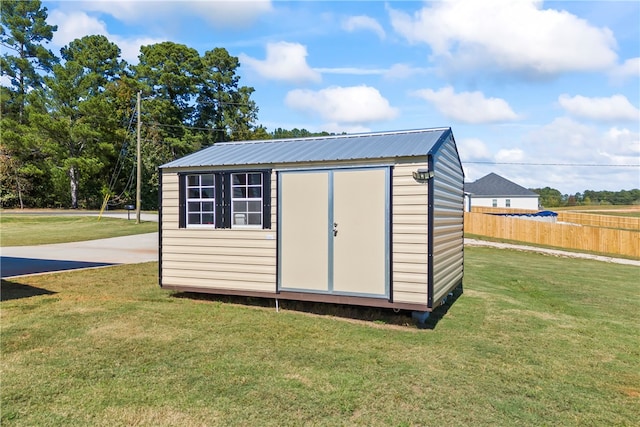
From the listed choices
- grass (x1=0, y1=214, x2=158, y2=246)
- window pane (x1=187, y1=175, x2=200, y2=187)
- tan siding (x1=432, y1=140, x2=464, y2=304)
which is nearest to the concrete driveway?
grass (x1=0, y1=214, x2=158, y2=246)

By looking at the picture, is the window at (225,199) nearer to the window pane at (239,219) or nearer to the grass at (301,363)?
the window pane at (239,219)

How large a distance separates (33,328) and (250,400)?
3.57m

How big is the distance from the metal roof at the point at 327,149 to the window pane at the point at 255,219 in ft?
2.86

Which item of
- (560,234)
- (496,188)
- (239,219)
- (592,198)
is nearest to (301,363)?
(239,219)

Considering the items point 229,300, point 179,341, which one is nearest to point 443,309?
point 229,300

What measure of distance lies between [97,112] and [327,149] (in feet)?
112

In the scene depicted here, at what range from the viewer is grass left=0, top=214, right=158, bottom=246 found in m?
17.0

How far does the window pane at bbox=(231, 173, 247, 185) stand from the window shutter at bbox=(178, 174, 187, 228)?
0.97 meters

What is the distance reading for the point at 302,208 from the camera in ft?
22.1

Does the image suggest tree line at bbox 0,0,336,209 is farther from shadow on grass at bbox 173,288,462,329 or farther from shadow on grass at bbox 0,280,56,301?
shadow on grass at bbox 173,288,462,329

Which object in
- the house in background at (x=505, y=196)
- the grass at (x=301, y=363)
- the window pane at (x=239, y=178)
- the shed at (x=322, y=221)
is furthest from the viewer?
the house in background at (x=505, y=196)

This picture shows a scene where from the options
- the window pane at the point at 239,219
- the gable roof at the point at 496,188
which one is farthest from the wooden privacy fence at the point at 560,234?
the gable roof at the point at 496,188

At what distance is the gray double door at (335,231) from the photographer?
20.5 ft

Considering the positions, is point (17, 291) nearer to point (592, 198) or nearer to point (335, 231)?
point (335, 231)
